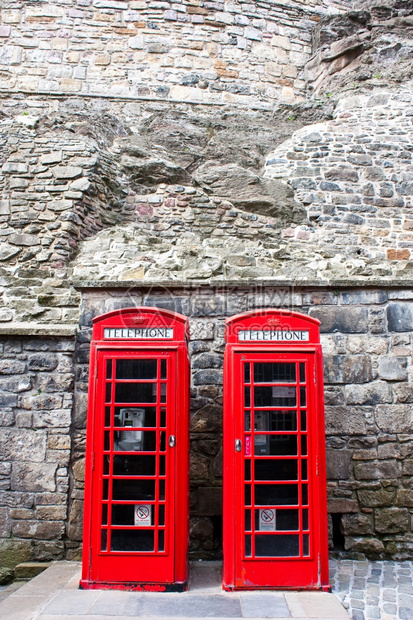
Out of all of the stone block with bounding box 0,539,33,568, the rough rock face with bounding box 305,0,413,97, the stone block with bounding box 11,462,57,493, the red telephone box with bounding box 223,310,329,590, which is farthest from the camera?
the rough rock face with bounding box 305,0,413,97

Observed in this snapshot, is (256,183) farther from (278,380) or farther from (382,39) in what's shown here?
(382,39)

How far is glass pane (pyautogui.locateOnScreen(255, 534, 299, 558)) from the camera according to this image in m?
3.67

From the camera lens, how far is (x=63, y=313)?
6.04 meters

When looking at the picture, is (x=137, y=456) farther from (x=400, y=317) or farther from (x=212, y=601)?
(x=400, y=317)

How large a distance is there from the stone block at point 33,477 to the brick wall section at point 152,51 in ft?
31.8

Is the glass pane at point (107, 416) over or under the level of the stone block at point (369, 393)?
under

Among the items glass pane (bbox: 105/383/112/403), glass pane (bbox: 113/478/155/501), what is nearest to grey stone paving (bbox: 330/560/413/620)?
glass pane (bbox: 113/478/155/501)

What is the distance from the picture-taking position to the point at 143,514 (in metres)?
3.71

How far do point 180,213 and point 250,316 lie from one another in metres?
4.73

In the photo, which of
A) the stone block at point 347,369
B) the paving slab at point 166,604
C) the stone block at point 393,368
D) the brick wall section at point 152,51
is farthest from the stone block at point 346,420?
the brick wall section at point 152,51

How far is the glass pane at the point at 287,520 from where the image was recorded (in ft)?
12.1

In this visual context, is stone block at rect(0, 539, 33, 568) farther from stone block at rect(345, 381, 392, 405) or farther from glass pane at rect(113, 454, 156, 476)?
stone block at rect(345, 381, 392, 405)

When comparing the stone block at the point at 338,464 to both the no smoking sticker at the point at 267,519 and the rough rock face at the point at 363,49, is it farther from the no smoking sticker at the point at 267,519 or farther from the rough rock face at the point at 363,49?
the rough rock face at the point at 363,49

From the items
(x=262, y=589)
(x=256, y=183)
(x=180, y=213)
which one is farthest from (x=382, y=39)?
(x=262, y=589)
